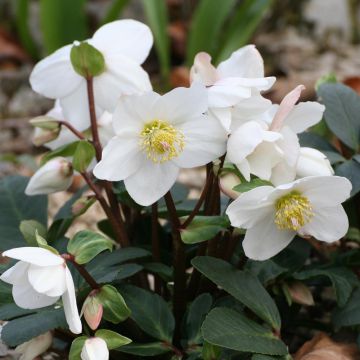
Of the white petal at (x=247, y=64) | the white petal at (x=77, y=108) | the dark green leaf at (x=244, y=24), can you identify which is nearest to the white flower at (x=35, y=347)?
the white petal at (x=77, y=108)

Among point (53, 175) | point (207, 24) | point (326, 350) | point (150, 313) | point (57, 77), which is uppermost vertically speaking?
point (57, 77)

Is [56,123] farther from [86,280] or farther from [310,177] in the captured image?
[310,177]

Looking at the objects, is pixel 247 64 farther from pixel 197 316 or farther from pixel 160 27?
pixel 160 27

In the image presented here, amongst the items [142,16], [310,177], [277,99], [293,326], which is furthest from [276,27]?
[310,177]

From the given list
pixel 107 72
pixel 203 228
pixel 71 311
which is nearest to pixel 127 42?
pixel 107 72

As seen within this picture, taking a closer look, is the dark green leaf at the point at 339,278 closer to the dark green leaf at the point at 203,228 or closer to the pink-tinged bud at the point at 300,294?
the pink-tinged bud at the point at 300,294
